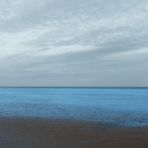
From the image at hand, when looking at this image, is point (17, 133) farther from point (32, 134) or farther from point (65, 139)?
point (65, 139)

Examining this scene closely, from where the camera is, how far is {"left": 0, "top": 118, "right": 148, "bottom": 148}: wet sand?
24.5 meters

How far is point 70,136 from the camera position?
2898 centimetres

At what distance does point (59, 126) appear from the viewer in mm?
35469

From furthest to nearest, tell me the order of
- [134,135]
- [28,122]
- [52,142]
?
[28,122], [134,135], [52,142]

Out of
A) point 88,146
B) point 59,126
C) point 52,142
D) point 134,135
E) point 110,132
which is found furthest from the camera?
point 59,126

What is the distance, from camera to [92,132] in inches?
1230

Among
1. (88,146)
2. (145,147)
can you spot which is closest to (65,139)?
(88,146)

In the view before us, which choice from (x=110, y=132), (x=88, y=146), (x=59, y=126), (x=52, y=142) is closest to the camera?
(x=88, y=146)

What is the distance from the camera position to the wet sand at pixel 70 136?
2452 centimetres

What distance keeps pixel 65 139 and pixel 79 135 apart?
263 centimetres

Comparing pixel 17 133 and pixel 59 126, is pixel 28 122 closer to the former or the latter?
pixel 59 126

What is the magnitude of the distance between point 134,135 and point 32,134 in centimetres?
1052

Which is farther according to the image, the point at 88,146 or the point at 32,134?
the point at 32,134

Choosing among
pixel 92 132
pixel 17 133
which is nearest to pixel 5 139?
pixel 17 133
